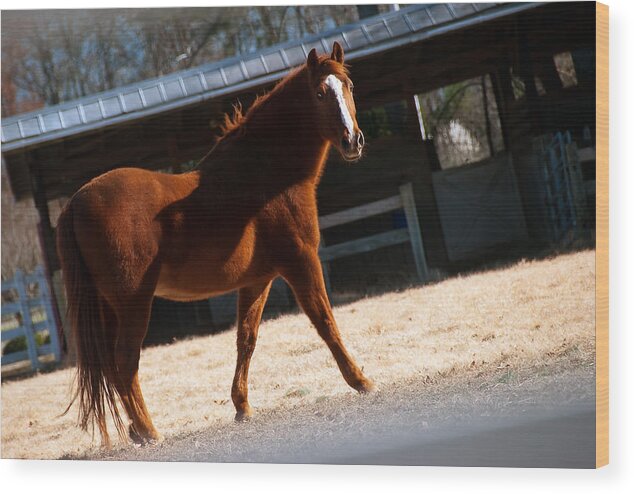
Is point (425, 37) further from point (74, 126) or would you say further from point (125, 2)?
point (74, 126)

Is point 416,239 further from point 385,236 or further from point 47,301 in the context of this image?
point 47,301

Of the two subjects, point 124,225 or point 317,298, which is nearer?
point 124,225

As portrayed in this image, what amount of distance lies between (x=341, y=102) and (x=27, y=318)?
2.17m

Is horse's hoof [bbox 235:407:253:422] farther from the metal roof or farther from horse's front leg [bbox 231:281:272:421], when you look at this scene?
the metal roof

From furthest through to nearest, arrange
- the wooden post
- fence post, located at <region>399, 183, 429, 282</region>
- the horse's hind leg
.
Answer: the wooden post
fence post, located at <region>399, 183, 429, 282</region>
the horse's hind leg

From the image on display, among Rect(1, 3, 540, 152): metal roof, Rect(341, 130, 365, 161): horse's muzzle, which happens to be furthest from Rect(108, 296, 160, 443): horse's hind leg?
Rect(341, 130, 365, 161): horse's muzzle

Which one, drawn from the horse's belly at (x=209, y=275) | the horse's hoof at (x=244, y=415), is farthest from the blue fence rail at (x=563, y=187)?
the horse's hoof at (x=244, y=415)

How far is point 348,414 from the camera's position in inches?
158

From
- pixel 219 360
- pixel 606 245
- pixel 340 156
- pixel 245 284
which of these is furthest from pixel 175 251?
pixel 606 245

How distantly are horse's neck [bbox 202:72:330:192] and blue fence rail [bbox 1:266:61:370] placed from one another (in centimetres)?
121

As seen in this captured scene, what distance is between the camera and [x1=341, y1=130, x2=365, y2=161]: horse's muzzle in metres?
3.89

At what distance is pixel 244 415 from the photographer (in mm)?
4141

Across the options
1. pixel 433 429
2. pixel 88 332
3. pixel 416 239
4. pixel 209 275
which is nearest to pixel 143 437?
pixel 88 332

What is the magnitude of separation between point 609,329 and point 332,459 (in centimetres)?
149
